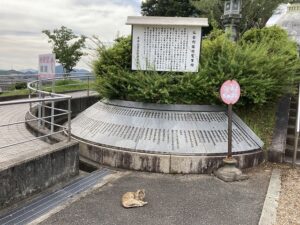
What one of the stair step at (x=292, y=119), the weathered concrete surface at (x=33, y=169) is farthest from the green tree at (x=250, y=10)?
the weathered concrete surface at (x=33, y=169)

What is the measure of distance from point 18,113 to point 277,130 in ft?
25.8

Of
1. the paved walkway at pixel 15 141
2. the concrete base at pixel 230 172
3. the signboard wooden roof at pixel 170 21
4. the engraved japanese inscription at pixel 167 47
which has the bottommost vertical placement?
the concrete base at pixel 230 172

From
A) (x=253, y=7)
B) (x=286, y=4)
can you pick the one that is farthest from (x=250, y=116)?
(x=286, y=4)

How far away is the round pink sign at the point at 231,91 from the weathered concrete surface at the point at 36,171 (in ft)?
9.27

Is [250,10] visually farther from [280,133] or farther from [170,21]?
[170,21]

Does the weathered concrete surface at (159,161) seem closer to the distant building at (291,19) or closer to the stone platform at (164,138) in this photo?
the stone platform at (164,138)

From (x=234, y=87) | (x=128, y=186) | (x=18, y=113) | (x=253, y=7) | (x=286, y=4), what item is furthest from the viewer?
(x=286, y=4)

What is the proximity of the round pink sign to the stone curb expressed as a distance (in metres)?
1.59

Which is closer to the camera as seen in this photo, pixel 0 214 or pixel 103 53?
pixel 0 214

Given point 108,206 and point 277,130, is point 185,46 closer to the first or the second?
point 277,130

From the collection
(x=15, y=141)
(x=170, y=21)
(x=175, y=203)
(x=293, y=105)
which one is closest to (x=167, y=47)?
(x=170, y=21)

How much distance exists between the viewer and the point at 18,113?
10.4m

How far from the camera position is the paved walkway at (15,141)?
477 cm

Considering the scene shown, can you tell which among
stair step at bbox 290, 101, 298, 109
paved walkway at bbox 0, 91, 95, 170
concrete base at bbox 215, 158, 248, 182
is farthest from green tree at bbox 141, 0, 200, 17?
concrete base at bbox 215, 158, 248, 182
